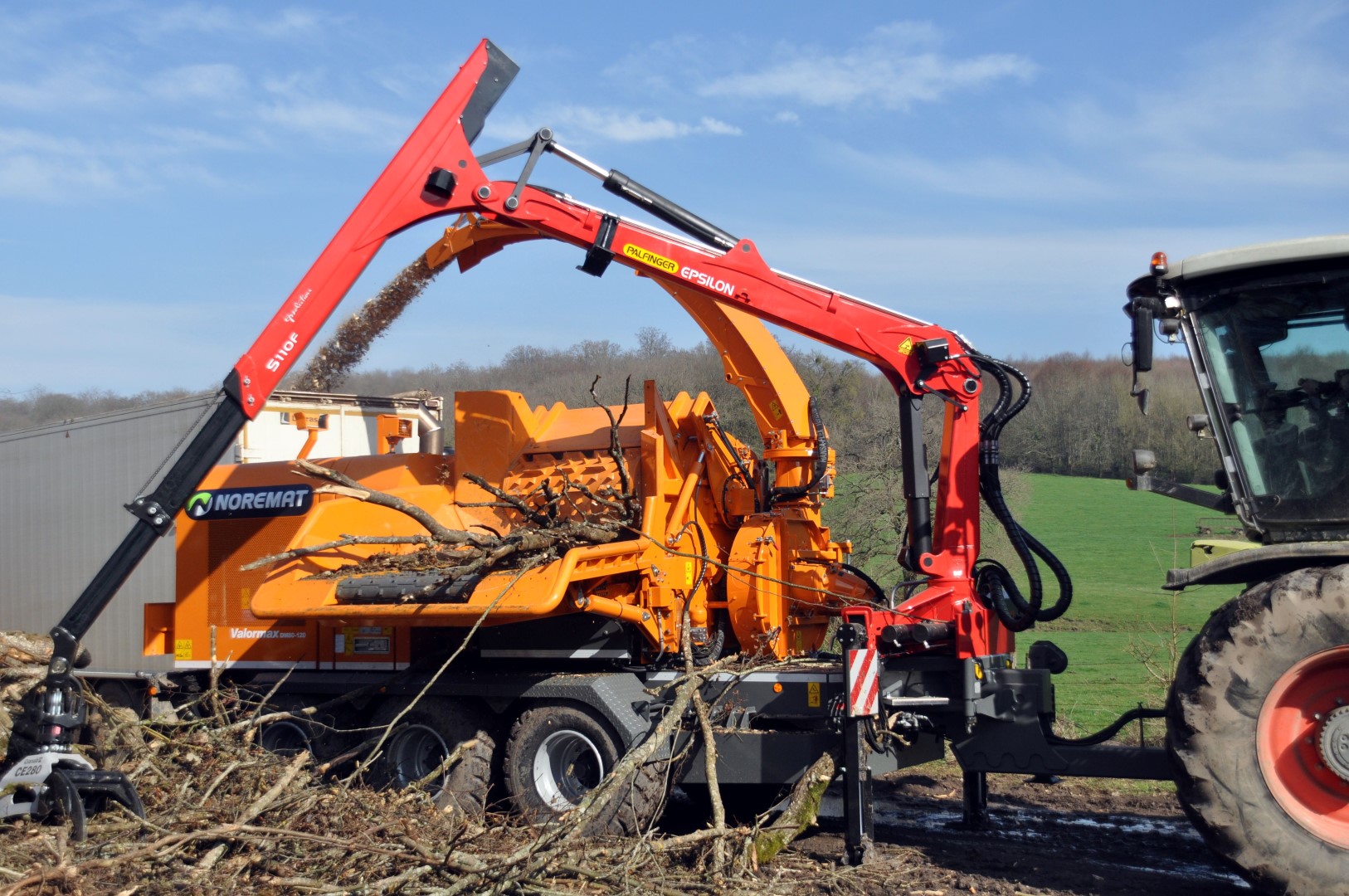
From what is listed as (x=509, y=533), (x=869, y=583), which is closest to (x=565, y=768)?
(x=509, y=533)

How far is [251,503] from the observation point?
8945 mm

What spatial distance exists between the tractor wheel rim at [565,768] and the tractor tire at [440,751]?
0.42 meters

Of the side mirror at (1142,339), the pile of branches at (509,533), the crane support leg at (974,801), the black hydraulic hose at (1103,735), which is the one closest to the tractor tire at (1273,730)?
the black hydraulic hose at (1103,735)

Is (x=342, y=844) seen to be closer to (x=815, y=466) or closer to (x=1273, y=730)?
(x=815, y=466)

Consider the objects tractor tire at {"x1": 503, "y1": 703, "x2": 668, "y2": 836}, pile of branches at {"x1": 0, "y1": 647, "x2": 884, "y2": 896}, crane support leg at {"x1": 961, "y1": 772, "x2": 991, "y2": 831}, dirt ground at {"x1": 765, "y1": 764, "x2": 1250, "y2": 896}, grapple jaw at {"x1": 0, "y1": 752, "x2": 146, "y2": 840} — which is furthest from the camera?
crane support leg at {"x1": 961, "y1": 772, "x2": 991, "y2": 831}

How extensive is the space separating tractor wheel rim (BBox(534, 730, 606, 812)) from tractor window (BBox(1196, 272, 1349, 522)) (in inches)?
165

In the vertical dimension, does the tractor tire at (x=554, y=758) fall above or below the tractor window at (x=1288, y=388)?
below

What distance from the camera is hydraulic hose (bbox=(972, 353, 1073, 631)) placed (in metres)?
Result: 7.14

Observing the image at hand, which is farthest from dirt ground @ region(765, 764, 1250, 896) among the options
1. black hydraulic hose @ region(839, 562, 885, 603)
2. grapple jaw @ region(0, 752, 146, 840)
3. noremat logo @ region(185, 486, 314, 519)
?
noremat logo @ region(185, 486, 314, 519)

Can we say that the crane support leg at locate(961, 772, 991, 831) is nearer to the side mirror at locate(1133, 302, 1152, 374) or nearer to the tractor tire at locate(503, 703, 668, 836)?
the tractor tire at locate(503, 703, 668, 836)

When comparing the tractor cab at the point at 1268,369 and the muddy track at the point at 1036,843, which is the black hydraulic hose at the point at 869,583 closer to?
the muddy track at the point at 1036,843

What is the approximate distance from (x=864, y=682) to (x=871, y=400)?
40.6ft

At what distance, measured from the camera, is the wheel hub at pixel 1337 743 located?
5348 mm

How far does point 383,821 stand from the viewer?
6.22 metres
